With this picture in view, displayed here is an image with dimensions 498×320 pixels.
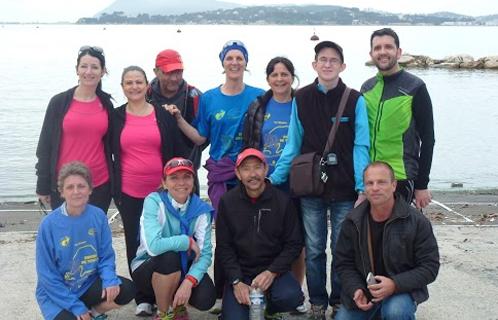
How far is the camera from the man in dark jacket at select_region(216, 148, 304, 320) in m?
4.61

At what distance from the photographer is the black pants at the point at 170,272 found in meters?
4.55

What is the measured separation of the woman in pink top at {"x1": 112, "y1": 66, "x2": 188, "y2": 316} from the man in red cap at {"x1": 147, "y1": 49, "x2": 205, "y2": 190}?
1.17 ft

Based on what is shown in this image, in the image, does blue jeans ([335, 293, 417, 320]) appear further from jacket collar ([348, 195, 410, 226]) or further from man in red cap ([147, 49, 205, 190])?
man in red cap ([147, 49, 205, 190])

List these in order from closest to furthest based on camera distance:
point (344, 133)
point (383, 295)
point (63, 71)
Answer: point (383, 295), point (344, 133), point (63, 71)

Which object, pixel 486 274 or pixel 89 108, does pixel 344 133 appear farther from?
pixel 486 274

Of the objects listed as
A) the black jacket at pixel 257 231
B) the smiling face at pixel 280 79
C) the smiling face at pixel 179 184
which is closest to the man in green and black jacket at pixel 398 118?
the smiling face at pixel 280 79

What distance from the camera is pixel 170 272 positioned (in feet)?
14.9

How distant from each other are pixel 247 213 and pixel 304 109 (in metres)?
0.90

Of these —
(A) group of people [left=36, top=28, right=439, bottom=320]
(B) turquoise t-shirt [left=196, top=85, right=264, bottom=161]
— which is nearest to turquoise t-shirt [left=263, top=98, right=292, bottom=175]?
(A) group of people [left=36, top=28, right=439, bottom=320]

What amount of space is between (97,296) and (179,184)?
100 cm

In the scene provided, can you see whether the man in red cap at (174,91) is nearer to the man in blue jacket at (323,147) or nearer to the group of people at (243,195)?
the group of people at (243,195)

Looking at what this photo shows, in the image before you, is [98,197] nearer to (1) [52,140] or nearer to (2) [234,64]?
(1) [52,140]

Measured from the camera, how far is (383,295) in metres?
4.14

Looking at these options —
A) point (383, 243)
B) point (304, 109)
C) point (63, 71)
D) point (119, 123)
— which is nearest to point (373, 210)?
point (383, 243)
